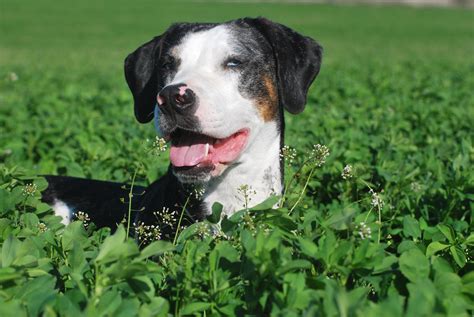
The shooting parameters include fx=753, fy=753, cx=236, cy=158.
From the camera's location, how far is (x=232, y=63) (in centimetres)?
480

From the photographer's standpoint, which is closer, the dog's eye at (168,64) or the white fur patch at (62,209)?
the dog's eye at (168,64)

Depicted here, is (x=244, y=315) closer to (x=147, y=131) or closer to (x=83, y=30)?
(x=147, y=131)

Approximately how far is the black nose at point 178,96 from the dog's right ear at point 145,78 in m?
1.05

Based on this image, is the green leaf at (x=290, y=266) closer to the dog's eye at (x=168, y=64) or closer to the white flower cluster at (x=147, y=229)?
the white flower cluster at (x=147, y=229)

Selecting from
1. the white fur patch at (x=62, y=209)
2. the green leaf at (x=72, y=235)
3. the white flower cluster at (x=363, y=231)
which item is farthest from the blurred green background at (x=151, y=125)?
the white flower cluster at (x=363, y=231)

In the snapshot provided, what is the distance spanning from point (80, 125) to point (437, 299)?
6259mm

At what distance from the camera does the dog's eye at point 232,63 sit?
478 centimetres

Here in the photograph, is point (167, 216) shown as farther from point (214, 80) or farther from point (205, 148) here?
point (214, 80)

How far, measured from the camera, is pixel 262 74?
4938 mm

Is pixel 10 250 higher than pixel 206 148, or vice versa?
pixel 10 250

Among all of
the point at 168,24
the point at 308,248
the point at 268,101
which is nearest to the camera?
the point at 308,248

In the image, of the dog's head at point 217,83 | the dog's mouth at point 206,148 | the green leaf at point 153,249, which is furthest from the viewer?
the dog's mouth at point 206,148

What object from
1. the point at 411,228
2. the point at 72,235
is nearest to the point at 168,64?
the point at 72,235

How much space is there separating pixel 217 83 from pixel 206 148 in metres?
0.40
